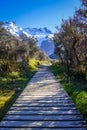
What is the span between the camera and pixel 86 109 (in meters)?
14.1

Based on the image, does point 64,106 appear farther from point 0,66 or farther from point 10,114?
point 0,66

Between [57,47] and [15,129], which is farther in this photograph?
[57,47]

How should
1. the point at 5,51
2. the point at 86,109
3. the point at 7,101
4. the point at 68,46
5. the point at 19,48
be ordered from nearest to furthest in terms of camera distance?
the point at 86,109, the point at 7,101, the point at 68,46, the point at 5,51, the point at 19,48

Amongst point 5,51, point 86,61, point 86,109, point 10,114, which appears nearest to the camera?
point 10,114

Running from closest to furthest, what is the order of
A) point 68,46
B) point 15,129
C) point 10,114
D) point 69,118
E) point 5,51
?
point 15,129, point 69,118, point 10,114, point 68,46, point 5,51

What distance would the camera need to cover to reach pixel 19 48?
5234 cm

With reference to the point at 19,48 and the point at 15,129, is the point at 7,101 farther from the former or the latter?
the point at 19,48

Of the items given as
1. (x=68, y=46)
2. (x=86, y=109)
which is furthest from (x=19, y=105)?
(x=68, y=46)

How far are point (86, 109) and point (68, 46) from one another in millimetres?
22031

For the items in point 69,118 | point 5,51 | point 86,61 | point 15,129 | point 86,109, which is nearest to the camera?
point 15,129

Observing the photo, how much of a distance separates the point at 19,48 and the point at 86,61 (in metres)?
23.3

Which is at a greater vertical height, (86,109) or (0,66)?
(0,66)

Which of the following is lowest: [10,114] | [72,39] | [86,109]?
[86,109]

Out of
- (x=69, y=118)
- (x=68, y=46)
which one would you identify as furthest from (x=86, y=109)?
(x=68, y=46)
